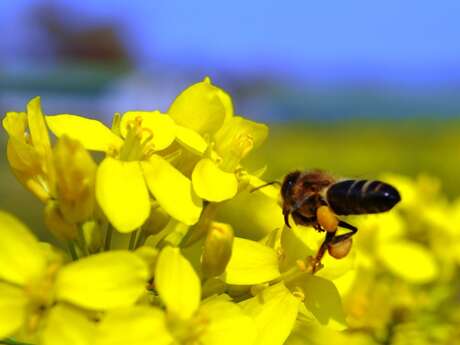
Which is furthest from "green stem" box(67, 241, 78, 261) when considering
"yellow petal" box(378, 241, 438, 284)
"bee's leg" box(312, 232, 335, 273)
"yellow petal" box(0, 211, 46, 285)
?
"yellow petal" box(378, 241, 438, 284)

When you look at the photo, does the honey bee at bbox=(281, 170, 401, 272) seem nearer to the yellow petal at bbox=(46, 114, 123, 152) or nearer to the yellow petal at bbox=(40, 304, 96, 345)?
the yellow petal at bbox=(46, 114, 123, 152)

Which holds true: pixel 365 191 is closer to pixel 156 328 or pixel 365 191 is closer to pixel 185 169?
pixel 185 169

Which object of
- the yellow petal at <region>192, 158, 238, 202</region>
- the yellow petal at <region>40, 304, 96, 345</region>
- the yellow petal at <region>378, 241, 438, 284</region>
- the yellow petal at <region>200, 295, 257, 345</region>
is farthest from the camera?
the yellow petal at <region>378, 241, 438, 284</region>

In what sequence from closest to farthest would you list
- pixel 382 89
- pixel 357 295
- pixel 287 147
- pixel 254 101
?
pixel 357 295
pixel 287 147
pixel 382 89
pixel 254 101

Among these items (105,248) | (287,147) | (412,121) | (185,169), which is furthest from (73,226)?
(412,121)

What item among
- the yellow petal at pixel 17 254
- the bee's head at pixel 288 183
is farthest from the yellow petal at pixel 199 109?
the yellow petal at pixel 17 254

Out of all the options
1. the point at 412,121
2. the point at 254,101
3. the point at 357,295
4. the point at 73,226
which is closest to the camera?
the point at 73,226

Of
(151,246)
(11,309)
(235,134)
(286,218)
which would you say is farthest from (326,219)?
(11,309)

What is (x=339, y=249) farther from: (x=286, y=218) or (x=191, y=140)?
(x=191, y=140)
